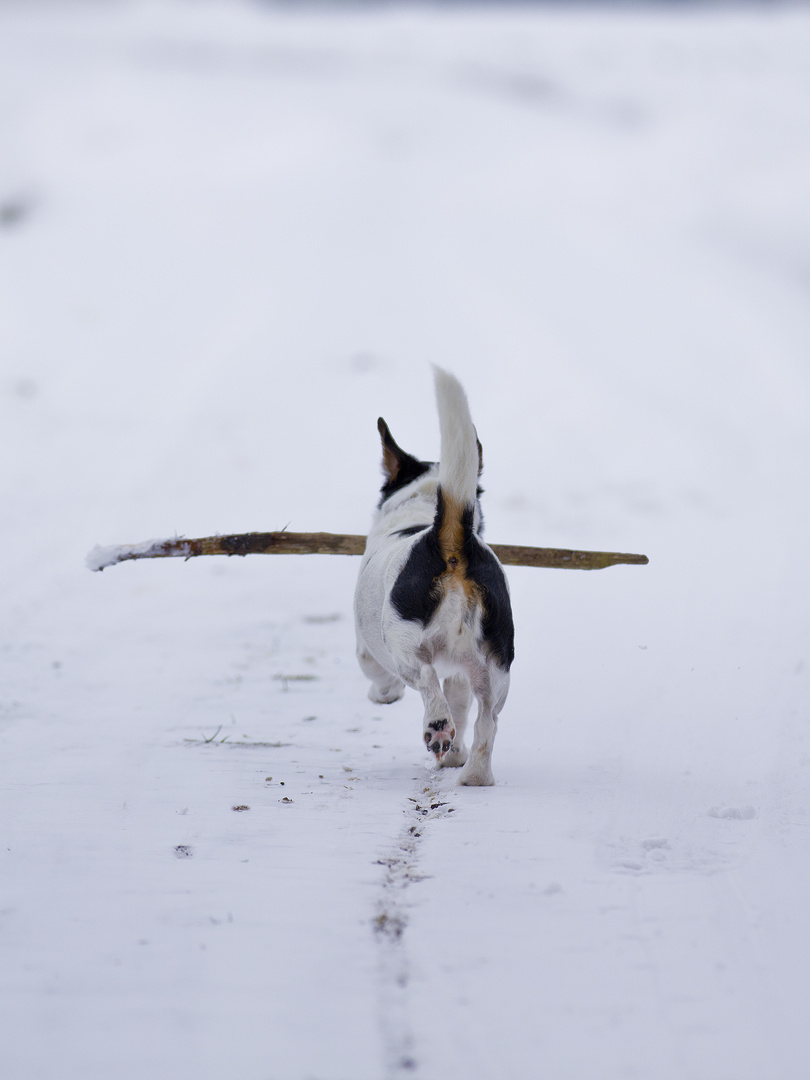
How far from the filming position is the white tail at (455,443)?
3551 mm

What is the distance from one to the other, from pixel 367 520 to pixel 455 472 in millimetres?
6912

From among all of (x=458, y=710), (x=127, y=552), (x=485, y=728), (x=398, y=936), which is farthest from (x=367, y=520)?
(x=398, y=936)

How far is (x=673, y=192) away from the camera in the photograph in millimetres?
22391

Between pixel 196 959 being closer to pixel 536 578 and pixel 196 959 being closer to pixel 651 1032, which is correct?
pixel 651 1032

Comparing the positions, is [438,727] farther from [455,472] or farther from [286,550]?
[286,550]

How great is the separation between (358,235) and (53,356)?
8014 mm

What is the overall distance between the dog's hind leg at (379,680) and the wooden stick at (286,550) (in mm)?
565

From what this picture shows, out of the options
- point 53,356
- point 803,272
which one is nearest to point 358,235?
point 53,356

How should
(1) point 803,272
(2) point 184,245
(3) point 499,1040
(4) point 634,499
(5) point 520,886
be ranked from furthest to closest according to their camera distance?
1. (2) point 184,245
2. (1) point 803,272
3. (4) point 634,499
4. (5) point 520,886
5. (3) point 499,1040

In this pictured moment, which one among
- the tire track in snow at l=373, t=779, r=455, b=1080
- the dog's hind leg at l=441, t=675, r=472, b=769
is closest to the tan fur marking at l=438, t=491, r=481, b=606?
the dog's hind leg at l=441, t=675, r=472, b=769

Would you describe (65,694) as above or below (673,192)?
below

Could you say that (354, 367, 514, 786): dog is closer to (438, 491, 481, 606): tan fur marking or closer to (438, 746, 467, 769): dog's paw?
(438, 491, 481, 606): tan fur marking

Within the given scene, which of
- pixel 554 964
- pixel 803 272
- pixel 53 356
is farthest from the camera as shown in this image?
pixel 803 272

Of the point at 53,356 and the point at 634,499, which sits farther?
the point at 53,356
